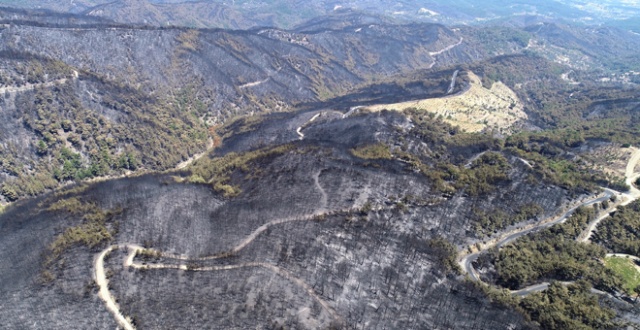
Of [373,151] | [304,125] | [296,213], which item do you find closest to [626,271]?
[373,151]

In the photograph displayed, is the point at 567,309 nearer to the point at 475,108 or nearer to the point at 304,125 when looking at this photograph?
the point at 304,125

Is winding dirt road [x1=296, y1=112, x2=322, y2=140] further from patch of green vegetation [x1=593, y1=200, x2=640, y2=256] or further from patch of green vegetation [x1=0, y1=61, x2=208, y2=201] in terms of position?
patch of green vegetation [x1=593, y1=200, x2=640, y2=256]

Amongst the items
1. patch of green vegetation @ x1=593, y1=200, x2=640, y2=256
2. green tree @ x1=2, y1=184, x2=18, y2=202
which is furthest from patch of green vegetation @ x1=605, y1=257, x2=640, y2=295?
green tree @ x1=2, y1=184, x2=18, y2=202

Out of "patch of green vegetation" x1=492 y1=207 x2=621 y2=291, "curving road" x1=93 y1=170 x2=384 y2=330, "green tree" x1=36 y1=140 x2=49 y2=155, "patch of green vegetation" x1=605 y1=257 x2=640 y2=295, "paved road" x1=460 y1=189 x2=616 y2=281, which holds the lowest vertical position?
"patch of green vegetation" x1=605 y1=257 x2=640 y2=295

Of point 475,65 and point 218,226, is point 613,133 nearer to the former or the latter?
point 475,65

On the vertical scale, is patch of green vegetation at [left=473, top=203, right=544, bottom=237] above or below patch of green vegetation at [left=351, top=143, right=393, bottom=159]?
below

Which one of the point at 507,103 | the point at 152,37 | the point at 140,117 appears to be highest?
the point at 152,37

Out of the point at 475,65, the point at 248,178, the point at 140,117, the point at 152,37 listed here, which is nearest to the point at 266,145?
the point at 248,178
